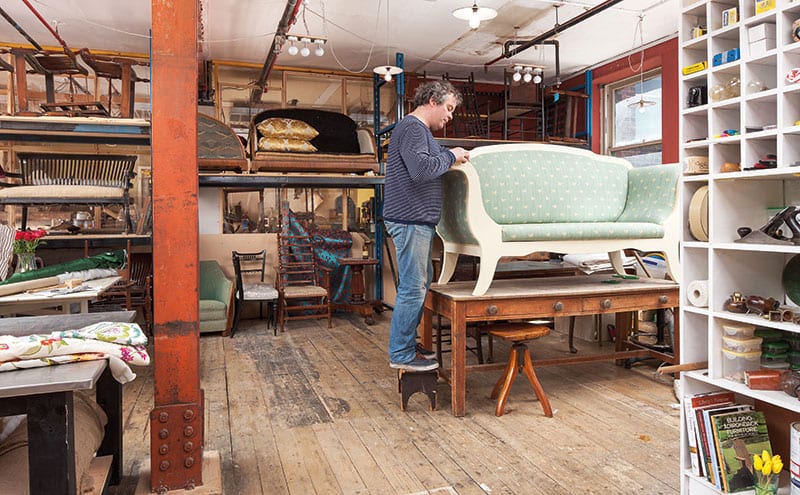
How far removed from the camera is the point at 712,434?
2059mm

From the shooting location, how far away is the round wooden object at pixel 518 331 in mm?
3352

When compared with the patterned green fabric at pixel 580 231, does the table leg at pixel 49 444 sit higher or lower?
lower

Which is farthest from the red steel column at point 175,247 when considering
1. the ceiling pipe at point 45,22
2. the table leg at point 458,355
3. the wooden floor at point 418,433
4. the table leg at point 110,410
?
the ceiling pipe at point 45,22

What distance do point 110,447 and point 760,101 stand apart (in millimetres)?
2829

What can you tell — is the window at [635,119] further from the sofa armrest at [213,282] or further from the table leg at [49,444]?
the table leg at [49,444]

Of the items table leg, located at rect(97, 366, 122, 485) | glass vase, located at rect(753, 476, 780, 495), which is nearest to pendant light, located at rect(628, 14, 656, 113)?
glass vase, located at rect(753, 476, 780, 495)

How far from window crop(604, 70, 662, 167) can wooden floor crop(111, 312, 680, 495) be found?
445 centimetres

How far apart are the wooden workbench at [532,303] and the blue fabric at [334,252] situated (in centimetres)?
403

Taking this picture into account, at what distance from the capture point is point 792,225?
6.21 feet

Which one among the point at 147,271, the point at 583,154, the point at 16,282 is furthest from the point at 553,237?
the point at 147,271

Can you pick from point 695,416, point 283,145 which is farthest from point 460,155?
point 283,145

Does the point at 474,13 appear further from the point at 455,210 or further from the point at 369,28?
the point at 455,210

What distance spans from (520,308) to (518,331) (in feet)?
0.45

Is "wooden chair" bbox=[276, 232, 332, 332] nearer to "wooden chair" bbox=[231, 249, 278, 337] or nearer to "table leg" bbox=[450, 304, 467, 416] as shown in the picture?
"wooden chair" bbox=[231, 249, 278, 337]
